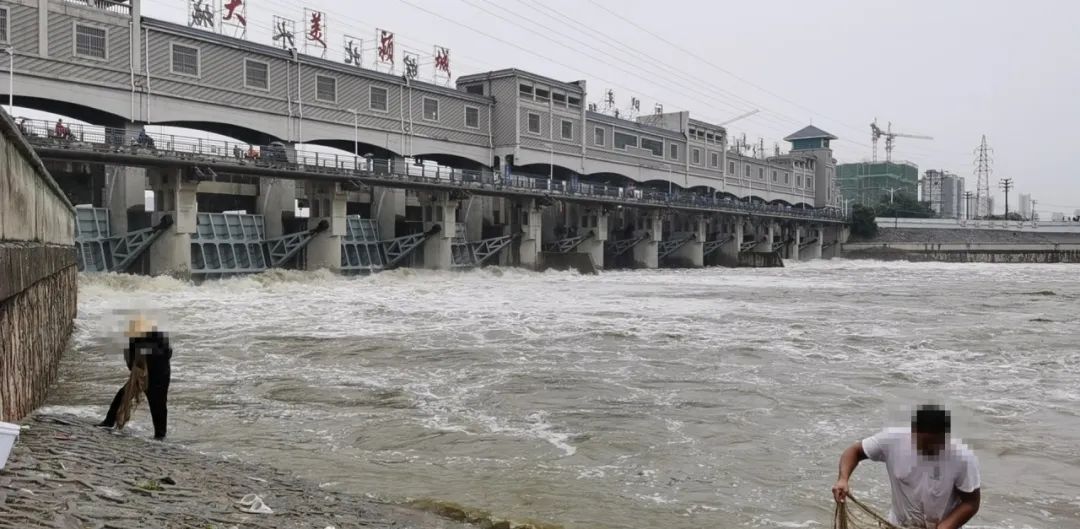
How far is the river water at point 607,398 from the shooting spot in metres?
8.32

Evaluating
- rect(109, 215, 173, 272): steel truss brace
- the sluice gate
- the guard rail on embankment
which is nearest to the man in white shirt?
the sluice gate

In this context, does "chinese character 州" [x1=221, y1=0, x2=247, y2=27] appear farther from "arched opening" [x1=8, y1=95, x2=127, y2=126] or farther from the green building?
the green building

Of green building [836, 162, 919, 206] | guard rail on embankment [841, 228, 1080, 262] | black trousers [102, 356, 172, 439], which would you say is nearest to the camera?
black trousers [102, 356, 172, 439]

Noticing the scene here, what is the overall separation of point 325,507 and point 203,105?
114 feet

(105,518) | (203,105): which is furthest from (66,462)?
(203,105)

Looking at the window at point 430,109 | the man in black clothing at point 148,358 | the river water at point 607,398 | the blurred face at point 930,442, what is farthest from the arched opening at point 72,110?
the blurred face at point 930,442

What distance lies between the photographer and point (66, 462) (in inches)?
258

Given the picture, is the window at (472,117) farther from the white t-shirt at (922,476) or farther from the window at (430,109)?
the white t-shirt at (922,476)

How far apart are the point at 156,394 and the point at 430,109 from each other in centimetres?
4232

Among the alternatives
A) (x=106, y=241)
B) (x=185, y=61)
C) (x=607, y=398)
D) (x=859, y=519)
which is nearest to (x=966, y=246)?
(x=185, y=61)

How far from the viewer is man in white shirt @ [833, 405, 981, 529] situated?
14.5 ft

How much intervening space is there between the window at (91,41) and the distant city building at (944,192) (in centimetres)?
14658

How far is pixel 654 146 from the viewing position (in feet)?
231

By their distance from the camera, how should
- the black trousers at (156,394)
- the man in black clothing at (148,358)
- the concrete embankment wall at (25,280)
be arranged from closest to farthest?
the concrete embankment wall at (25,280), the man in black clothing at (148,358), the black trousers at (156,394)
